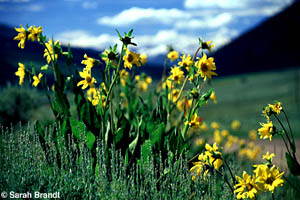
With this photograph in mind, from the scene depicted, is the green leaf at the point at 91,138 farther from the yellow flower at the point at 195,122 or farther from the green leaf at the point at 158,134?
the yellow flower at the point at 195,122

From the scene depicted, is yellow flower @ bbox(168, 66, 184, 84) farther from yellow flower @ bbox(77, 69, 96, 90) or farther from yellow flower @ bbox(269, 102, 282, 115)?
yellow flower @ bbox(269, 102, 282, 115)

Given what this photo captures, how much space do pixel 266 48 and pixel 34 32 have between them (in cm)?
6777

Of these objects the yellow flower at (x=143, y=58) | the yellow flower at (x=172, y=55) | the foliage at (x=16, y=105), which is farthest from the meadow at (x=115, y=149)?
the foliage at (x=16, y=105)

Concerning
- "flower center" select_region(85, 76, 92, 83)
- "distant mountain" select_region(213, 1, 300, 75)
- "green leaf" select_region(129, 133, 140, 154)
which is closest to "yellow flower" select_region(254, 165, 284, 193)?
"green leaf" select_region(129, 133, 140, 154)

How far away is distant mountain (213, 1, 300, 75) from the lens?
59375mm

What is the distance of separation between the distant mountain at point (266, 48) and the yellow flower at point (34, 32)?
56815 mm

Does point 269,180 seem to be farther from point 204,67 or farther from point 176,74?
point 176,74

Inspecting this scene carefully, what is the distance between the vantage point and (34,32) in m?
2.29

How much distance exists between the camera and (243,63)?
6344 centimetres

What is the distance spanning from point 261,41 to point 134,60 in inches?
2764

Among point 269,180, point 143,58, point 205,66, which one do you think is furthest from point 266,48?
point 269,180

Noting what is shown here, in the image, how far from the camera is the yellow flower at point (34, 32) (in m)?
2.28

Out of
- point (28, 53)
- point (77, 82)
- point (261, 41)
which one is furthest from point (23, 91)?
point (261, 41)

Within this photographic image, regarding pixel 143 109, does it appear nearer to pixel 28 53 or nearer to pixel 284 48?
pixel 28 53
